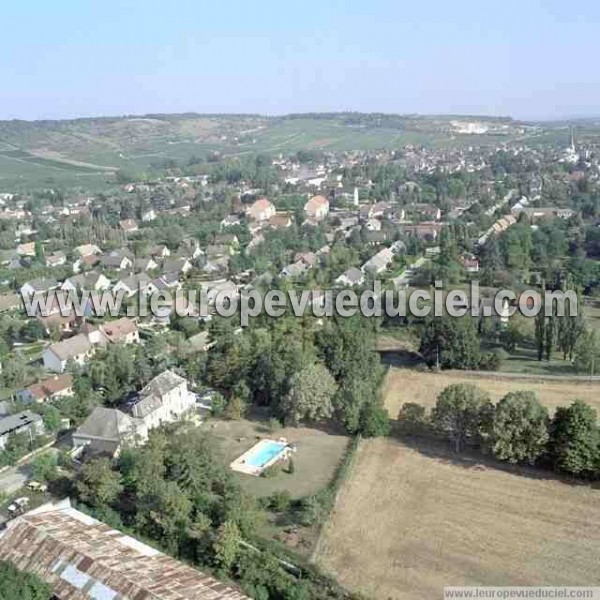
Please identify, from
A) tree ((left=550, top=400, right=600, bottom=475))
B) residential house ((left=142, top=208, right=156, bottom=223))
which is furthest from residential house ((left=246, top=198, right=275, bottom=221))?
tree ((left=550, top=400, right=600, bottom=475))

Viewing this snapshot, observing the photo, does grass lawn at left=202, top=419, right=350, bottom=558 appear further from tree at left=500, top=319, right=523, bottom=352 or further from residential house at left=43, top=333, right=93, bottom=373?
tree at left=500, top=319, right=523, bottom=352

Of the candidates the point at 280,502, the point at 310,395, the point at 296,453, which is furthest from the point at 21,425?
the point at 280,502

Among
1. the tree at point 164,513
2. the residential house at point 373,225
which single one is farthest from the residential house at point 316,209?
the tree at point 164,513

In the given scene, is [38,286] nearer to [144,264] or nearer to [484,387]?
[144,264]

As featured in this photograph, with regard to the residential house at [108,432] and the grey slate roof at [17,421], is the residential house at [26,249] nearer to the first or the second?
the grey slate roof at [17,421]

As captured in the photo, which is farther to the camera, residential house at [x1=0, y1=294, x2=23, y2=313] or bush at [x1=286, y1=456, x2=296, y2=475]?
residential house at [x1=0, y1=294, x2=23, y2=313]

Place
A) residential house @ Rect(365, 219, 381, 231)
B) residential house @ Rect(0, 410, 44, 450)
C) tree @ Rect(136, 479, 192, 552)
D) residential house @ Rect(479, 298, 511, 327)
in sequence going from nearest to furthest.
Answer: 1. tree @ Rect(136, 479, 192, 552)
2. residential house @ Rect(0, 410, 44, 450)
3. residential house @ Rect(479, 298, 511, 327)
4. residential house @ Rect(365, 219, 381, 231)

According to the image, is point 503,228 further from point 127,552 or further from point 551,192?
point 127,552
